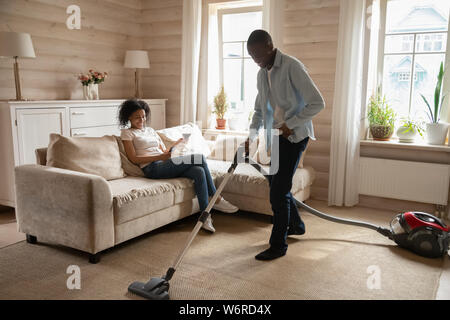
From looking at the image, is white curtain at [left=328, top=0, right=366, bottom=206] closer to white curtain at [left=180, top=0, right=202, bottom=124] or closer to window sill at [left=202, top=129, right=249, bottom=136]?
window sill at [left=202, top=129, right=249, bottom=136]

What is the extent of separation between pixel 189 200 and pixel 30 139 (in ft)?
4.65

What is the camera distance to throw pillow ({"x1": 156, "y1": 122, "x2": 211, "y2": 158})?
11.1 ft

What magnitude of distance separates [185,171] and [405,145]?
6.44ft

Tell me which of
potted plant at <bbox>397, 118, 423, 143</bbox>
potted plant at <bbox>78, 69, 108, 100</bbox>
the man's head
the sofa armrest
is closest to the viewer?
the man's head

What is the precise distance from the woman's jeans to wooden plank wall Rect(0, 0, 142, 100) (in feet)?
5.05

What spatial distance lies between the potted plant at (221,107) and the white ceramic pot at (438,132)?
202 centimetres

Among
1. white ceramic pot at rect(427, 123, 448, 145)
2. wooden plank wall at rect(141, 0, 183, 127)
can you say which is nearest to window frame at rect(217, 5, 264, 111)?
wooden plank wall at rect(141, 0, 183, 127)

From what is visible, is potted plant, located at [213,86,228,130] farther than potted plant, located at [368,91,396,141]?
Yes

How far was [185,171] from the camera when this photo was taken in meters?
3.08

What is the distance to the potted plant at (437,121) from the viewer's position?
11.1ft

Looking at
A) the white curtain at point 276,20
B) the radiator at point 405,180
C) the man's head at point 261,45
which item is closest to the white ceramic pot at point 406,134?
the radiator at point 405,180

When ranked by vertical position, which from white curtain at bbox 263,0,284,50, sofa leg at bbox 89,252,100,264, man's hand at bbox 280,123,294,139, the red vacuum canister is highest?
white curtain at bbox 263,0,284,50

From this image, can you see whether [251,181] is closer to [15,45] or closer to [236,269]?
[236,269]
